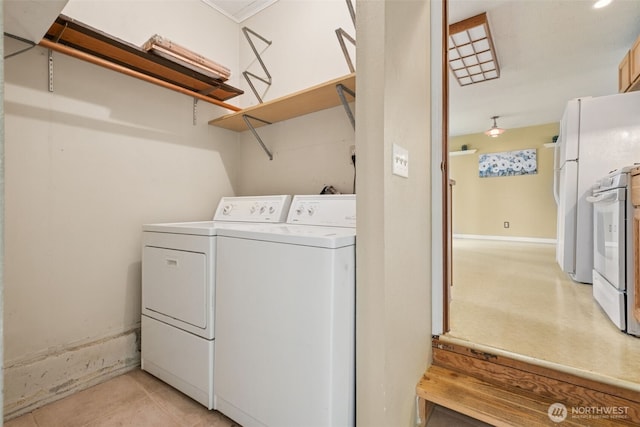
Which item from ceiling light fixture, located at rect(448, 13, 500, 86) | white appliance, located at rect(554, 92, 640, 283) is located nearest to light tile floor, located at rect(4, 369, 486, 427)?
white appliance, located at rect(554, 92, 640, 283)

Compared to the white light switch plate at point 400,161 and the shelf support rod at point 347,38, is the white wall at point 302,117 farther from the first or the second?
the white light switch plate at point 400,161

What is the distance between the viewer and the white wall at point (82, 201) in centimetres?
149

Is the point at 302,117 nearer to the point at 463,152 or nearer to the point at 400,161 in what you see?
the point at 400,161

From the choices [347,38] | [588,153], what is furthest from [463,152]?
[347,38]

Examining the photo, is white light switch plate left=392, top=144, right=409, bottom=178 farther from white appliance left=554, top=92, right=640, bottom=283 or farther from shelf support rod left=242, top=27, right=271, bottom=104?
white appliance left=554, top=92, right=640, bottom=283

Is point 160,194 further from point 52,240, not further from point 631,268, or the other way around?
point 631,268

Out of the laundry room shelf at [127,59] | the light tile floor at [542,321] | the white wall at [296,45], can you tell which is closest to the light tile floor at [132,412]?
the light tile floor at [542,321]

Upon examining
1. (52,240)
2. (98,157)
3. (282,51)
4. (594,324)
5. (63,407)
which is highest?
(282,51)

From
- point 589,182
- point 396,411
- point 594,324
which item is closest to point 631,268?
point 594,324

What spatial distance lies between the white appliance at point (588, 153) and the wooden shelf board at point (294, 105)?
2095mm

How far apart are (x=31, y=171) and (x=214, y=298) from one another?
1191 mm

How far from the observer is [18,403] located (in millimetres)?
1437

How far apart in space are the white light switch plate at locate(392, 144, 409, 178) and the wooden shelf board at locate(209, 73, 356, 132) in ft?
2.29

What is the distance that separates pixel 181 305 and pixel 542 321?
2036mm
